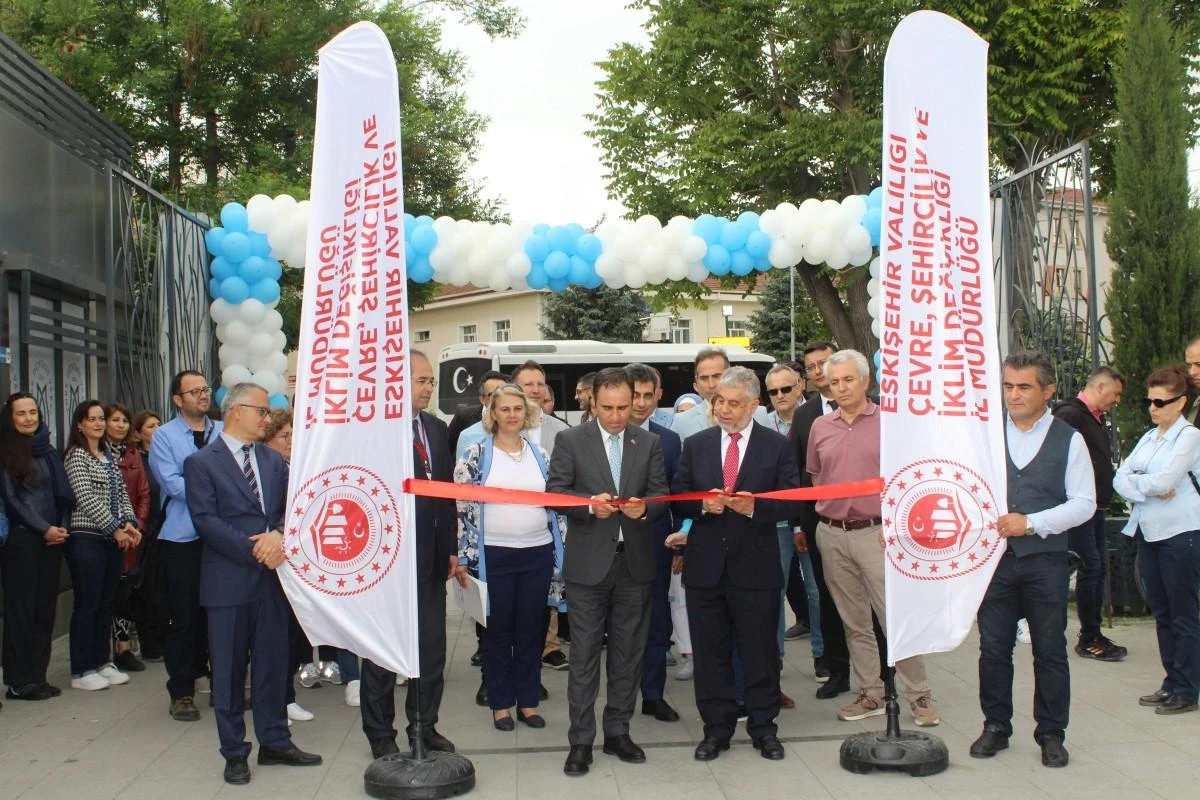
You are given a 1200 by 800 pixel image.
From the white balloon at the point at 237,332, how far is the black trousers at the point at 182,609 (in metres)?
5.43

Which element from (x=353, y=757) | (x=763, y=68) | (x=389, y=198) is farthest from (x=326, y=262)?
(x=763, y=68)

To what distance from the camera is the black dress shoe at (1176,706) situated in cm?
627

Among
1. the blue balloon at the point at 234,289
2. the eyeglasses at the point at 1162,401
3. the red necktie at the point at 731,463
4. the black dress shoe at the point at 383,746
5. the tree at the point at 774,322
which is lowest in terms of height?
the black dress shoe at the point at 383,746

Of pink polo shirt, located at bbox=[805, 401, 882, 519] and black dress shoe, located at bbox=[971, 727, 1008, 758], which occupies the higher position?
pink polo shirt, located at bbox=[805, 401, 882, 519]

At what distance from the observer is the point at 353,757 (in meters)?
5.80

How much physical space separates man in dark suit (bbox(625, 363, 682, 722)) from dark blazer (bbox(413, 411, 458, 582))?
1.15m

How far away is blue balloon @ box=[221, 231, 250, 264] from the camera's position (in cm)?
1136

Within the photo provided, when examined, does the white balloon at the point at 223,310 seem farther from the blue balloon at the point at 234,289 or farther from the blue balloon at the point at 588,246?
the blue balloon at the point at 588,246

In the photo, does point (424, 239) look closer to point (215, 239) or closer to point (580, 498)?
point (215, 239)

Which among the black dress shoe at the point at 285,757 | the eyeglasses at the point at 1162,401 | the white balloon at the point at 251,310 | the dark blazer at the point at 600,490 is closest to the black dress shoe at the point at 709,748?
the dark blazer at the point at 600,490

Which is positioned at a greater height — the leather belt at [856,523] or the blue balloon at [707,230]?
the blue balloon at [707,230]

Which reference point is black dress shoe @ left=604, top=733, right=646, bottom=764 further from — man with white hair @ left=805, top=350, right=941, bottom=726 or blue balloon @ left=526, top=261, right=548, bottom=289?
blue balloon @ left=526, top=261, right=548, bottom=289

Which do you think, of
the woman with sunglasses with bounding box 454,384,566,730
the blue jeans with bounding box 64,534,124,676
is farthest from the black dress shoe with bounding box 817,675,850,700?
the blue jeans with bounding box 64,534,124,676

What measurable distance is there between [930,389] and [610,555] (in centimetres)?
169
